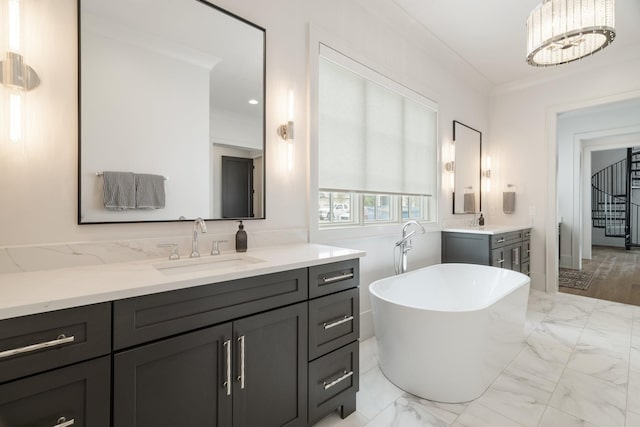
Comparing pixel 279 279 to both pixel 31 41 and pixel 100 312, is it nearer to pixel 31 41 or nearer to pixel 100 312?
pixel 100 312

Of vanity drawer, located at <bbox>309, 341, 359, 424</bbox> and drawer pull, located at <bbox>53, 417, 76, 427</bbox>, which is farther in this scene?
vanity drawer, located at <bbox>309, 341, 359, 424</bbox>

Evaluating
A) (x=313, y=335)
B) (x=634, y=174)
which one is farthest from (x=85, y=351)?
(x=634, y=174)

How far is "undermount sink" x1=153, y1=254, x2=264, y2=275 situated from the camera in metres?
1.44

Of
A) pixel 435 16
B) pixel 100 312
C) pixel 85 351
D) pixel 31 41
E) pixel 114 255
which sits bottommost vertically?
pixel 85 351

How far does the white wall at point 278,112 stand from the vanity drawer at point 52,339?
589mm

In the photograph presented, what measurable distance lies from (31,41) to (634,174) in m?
11.3

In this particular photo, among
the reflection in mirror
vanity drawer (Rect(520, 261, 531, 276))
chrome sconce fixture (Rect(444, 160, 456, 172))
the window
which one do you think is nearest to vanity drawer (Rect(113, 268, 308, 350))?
the window

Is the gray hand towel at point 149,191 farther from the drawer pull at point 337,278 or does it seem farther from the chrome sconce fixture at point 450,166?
the chrome sconce fixture at point 450,166

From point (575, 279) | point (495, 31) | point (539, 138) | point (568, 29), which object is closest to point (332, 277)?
point (568, 29)

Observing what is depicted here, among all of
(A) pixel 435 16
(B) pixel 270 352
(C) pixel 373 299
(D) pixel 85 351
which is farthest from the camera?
(A) pixel 435 16

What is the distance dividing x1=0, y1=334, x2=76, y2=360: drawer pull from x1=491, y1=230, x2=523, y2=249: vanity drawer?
11.7ft

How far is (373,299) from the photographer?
2035 millimetres

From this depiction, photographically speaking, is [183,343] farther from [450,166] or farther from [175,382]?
[450,166]

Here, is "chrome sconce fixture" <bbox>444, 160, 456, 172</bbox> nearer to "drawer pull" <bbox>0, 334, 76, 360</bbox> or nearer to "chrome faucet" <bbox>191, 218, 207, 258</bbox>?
"chrome faucet" <bbox>191, 218, 207, 258</bbox>
